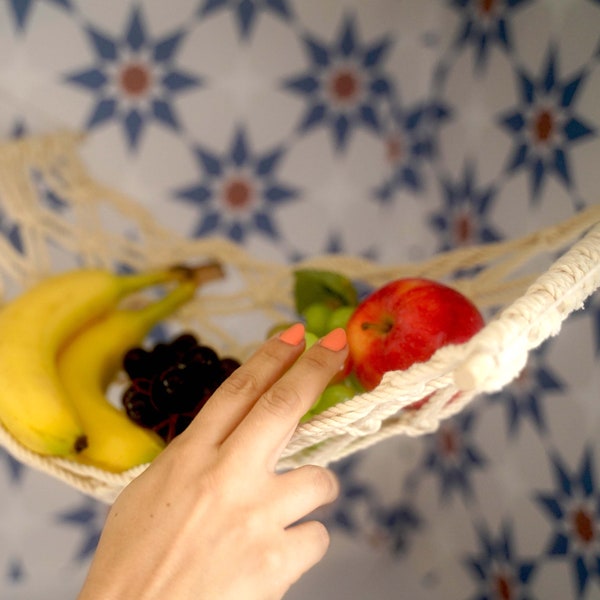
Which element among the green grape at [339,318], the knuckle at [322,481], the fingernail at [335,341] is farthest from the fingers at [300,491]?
the green grape at [339,318]

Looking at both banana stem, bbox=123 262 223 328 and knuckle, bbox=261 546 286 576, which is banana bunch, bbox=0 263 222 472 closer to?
banana stem, bbox=123 262 223 328

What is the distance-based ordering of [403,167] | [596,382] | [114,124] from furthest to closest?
[403,167] < [114,124] < [596,382]

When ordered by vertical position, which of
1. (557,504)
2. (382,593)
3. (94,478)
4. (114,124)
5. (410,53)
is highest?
(114,124)

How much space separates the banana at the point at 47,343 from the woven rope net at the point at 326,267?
0.08 feet

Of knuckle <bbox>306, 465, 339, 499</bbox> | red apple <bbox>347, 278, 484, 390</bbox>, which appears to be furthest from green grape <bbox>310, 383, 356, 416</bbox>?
knuckle <bbox>306, 465, 339, 499</bbox>

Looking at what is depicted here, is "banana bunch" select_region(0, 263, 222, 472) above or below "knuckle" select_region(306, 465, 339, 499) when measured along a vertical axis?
above

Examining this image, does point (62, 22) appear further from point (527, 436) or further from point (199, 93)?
point (527, 436)

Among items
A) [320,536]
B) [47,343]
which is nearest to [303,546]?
[320,536]

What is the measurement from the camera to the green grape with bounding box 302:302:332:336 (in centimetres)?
67

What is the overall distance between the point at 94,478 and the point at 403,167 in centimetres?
89

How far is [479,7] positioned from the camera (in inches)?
37.8

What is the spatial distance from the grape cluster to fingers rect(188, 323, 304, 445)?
0.16 m

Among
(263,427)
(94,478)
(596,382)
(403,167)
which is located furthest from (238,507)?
(403,167)

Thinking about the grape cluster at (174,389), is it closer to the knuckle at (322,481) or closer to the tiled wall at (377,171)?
the knuckle at (322,481)
